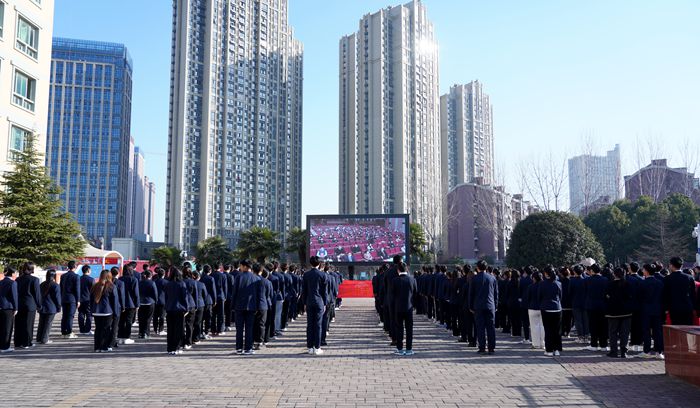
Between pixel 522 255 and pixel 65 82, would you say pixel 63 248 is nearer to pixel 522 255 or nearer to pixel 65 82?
pixel 522 255

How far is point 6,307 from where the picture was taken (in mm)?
11117

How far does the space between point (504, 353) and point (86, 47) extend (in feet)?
480

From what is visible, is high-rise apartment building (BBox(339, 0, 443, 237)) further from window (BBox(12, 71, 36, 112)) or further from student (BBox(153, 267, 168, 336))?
student (BBox(153, 267, 168, 336))

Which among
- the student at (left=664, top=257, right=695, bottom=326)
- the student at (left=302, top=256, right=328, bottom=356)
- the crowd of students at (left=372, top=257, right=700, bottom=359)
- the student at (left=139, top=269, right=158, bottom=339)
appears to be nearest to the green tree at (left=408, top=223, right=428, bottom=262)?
the crowd of students at (left=372, top=257, right=700, bottom=359)

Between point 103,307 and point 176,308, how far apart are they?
1.59 metres

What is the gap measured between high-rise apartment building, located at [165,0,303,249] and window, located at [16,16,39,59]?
66.2 m

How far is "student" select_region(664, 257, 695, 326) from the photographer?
1018 cm

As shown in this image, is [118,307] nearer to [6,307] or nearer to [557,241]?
[6,307]

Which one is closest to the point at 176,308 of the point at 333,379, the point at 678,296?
the point at 333,379

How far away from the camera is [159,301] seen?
14.6 metres

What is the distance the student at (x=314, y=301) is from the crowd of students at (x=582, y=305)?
4.70 ft

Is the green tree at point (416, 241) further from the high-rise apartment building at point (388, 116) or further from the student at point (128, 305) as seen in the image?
the high-rise apartment building at point (388, 116)

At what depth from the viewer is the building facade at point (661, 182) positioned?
2045 inches

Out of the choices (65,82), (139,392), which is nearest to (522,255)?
(139,392)
